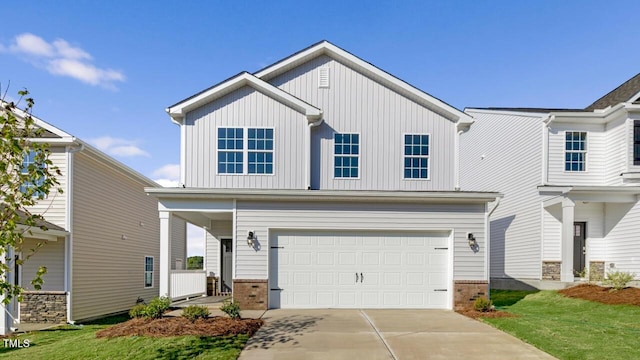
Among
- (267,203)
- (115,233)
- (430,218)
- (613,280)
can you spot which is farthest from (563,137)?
(115,233)

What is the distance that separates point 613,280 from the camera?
12.7 metres

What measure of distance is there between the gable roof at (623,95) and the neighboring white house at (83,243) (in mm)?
20272

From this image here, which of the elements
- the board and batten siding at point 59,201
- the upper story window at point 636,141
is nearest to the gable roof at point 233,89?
the board and batten siding at point 59,201

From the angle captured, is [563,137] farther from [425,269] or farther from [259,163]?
[259,163]

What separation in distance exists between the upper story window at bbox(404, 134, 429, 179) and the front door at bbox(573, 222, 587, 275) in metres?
8.06

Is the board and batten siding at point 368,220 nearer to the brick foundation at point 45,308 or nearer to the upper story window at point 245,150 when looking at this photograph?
the upper story window at point 245,150

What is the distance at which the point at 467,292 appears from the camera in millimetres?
11586

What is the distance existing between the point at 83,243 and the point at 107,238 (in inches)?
59.4

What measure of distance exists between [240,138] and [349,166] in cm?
355

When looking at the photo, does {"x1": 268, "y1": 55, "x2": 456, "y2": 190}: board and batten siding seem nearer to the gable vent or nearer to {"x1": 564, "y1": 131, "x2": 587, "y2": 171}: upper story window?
the gable vent

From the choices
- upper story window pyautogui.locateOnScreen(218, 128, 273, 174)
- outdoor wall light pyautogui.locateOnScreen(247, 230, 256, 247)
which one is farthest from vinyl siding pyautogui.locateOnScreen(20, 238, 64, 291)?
outdoor wall light pyautogui.locateOnScreen(247, 230, 256, 247)

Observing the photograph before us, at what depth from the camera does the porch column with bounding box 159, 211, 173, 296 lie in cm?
1117

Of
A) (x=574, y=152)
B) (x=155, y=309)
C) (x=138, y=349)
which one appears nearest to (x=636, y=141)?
(x=574, y=152)

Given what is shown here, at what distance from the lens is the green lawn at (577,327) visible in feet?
24.1
